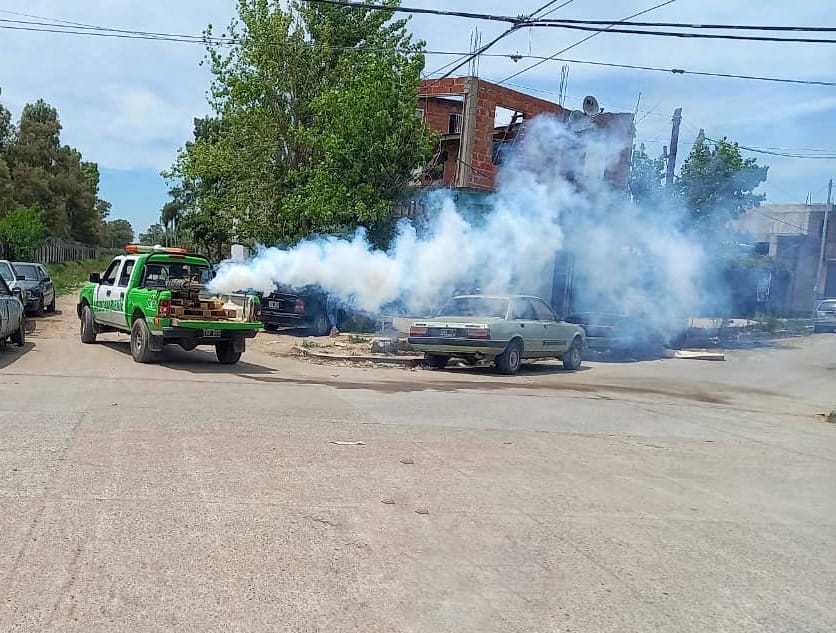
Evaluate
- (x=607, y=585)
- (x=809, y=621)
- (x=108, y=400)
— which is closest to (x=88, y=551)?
(x=607, y=585)

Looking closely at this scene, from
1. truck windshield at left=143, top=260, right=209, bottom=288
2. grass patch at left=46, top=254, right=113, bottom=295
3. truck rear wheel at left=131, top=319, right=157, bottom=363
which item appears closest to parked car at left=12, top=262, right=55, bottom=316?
grass patch at left=46, top=254, right=113, bottom=295

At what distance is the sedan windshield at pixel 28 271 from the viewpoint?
2212 centimetres

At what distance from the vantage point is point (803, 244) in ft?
157

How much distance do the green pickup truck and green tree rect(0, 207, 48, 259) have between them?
23934 millimetres

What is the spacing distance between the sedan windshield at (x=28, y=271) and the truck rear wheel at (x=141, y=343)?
1022 cm

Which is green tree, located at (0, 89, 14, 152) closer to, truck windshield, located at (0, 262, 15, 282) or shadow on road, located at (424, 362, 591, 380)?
truck windshield, located at (0, 262, 15, 282)

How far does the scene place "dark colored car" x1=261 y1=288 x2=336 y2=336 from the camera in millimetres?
19719

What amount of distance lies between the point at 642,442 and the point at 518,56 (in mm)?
11865

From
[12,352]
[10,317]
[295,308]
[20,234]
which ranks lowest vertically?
[12,352]

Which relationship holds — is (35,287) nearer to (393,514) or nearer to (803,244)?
(393,514)

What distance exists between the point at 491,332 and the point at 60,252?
53.9 meters

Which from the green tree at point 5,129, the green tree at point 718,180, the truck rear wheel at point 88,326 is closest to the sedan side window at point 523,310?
the truck rear wheel at point 88,326

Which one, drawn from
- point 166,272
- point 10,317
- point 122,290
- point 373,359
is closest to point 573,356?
point 373,359

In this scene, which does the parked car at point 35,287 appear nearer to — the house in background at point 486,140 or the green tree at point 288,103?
the green tree at point 288,103
